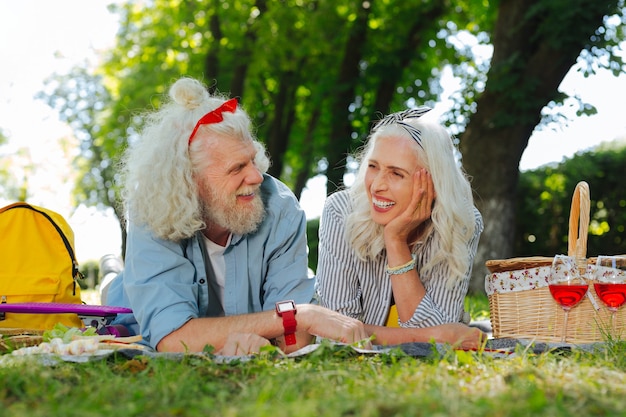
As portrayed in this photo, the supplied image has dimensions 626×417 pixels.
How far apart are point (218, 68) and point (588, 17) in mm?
8091

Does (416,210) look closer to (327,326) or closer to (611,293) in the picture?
(327,326)

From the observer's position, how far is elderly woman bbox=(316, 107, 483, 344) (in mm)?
4270

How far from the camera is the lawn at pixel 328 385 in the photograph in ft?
7.72

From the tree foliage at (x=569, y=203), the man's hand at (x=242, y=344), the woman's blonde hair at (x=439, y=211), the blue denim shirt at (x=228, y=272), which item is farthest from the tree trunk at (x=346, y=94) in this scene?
the man's hand at (x=242, y=344)

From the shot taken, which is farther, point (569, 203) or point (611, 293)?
point (569, 203)

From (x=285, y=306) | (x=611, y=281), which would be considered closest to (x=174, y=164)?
(x=285, y=306)

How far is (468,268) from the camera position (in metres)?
4.38

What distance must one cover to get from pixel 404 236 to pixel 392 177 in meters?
0.36

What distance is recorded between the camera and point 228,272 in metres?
4.23

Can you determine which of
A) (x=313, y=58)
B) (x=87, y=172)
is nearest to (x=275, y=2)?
(x=313, y=58)

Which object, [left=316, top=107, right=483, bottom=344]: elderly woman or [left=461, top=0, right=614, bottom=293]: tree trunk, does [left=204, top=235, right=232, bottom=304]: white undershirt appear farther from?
[left=461, top=0, right=614, bottom=293]: tree trunk

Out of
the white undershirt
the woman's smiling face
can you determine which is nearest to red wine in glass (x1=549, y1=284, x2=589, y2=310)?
the woman's smiling face

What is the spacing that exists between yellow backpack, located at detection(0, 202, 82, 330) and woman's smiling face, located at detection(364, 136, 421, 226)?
201 centimetres

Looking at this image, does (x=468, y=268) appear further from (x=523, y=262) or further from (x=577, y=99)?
(x=577, y=99)
